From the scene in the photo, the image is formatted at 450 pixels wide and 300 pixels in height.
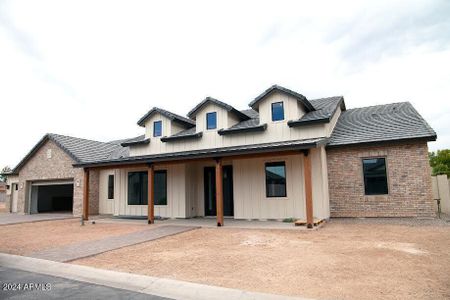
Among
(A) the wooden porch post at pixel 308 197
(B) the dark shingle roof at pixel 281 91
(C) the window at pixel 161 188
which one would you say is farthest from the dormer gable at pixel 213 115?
(A) the wooden porch post at pixel 308 197

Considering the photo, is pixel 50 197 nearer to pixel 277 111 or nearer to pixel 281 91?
pixel 277 111

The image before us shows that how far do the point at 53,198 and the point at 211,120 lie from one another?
16.9 metres

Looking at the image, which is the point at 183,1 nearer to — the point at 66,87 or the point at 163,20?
the point at 163,20

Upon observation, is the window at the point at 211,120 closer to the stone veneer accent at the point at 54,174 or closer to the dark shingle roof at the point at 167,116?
the dark shingle roof at the point at 167,116

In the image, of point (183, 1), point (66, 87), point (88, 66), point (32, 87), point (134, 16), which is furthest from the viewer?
point (66, 87)

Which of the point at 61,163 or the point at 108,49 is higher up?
the point at 108,49

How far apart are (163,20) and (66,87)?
11.2 meters

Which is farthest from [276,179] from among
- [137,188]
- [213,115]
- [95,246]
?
[137,188]

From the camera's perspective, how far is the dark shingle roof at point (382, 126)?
1185 centimetres

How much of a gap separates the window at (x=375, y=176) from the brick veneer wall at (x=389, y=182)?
0.57 ft

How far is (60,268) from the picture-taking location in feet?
19.3

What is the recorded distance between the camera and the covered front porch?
1151cm

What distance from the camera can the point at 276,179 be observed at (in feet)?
41.4

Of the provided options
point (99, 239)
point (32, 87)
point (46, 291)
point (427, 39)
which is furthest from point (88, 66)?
point (427, 39)
